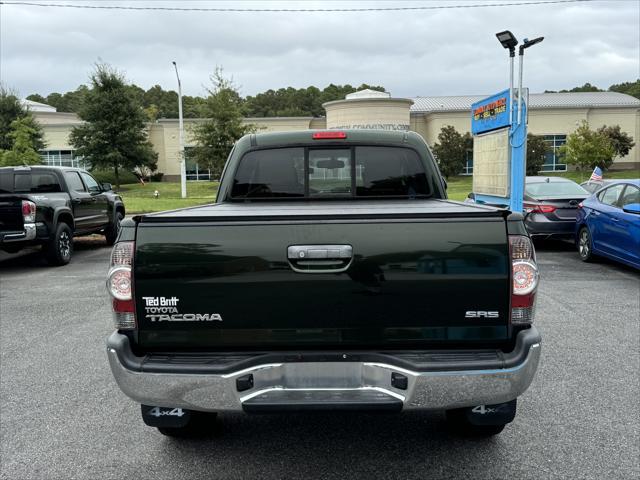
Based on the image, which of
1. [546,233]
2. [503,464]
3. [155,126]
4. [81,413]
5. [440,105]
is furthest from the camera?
[440,105]

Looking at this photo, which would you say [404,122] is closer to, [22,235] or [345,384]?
[22,235]

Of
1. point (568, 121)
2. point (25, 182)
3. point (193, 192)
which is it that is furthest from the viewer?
point (568, 121)

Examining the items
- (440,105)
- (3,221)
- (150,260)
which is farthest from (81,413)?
(440,105)

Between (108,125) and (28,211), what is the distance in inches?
1298

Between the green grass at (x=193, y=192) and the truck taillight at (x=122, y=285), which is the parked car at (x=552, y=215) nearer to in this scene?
the truck taillight at (x=122, y=285)

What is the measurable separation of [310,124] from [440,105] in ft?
49.8

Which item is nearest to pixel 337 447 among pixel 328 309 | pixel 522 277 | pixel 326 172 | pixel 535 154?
pixel 328 309

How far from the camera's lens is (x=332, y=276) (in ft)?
8.78

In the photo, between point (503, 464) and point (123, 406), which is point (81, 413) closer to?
point (123, 406)

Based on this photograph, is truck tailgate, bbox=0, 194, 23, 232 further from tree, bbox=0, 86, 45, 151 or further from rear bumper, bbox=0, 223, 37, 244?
tree, bbox=0, 86, 45, 151

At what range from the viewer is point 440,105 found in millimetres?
60594

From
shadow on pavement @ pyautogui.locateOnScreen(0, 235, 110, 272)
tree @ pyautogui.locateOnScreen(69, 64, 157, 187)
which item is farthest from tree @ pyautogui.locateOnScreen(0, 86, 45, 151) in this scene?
shadow on pavement @ pyautogui.locateOnScreen(0, 235, 110, 272)

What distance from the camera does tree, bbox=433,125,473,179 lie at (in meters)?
47.7

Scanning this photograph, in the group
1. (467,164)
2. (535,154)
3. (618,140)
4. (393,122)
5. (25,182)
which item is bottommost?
(25,182)
